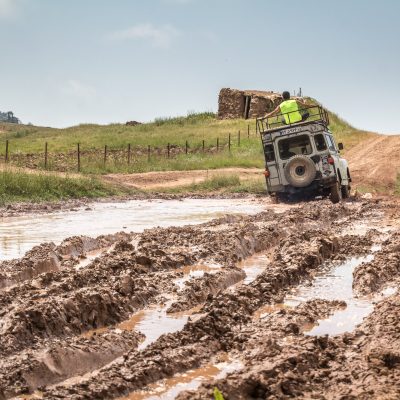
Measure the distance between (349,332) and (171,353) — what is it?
1428mm

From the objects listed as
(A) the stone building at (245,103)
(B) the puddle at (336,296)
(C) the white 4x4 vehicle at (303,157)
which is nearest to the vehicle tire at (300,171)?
(C) the white 4x4 vehicle at (303,157)

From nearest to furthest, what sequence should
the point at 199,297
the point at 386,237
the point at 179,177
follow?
the point at 199,297 < the point at 386,237 < the point at 179,177

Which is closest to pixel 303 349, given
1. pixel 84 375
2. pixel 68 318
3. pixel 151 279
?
pixel 84 375

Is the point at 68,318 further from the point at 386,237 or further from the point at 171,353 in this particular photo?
the point at 386,237

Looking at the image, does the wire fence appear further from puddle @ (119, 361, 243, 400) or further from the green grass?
puddle @ (119, 361, 243, 400)

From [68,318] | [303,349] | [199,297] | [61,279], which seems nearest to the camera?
[303,349]

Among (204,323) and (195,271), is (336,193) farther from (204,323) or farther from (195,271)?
(204,323)

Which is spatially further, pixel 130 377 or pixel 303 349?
pixel 303 349

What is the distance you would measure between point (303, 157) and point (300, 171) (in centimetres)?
40

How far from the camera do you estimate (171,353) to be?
15.5ft

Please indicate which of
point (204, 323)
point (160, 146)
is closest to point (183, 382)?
point (204, 323)

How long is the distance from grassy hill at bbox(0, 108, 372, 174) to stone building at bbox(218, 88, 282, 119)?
4.20 ft

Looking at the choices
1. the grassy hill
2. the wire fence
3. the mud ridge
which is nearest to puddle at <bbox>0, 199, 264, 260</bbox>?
the mud ridge

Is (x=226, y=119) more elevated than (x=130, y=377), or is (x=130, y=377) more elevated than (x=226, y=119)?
(x=226, y=119)
